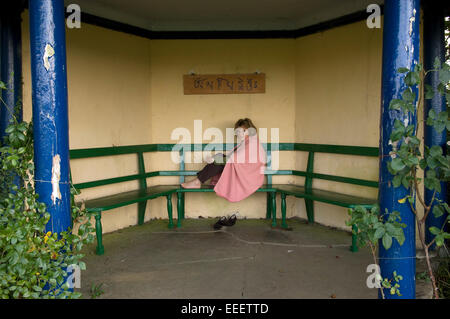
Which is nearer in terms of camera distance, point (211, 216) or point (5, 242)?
point (5, 242)

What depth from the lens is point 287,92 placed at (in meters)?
6.27

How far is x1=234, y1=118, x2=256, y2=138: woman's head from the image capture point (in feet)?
19.3

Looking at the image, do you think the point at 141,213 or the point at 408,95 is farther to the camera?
the point at 141,213

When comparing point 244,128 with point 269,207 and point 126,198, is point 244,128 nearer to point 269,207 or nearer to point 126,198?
point 269,207

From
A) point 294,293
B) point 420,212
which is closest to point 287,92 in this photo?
point 420,212

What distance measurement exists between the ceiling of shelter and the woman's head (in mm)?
1421

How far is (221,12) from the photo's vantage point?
5.77m

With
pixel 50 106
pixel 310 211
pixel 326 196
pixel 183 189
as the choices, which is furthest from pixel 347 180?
pixel 50 106

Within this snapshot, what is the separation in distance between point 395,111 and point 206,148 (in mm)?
4009

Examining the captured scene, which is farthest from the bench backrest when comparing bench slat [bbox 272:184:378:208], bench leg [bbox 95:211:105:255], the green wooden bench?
bench leg [bbox 95:211:105:255]

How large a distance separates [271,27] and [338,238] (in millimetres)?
3216

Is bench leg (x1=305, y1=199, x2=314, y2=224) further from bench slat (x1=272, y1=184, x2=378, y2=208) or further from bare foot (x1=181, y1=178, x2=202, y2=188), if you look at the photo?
bare foot (x1=181, y1=178, x2=202, y2=188)
